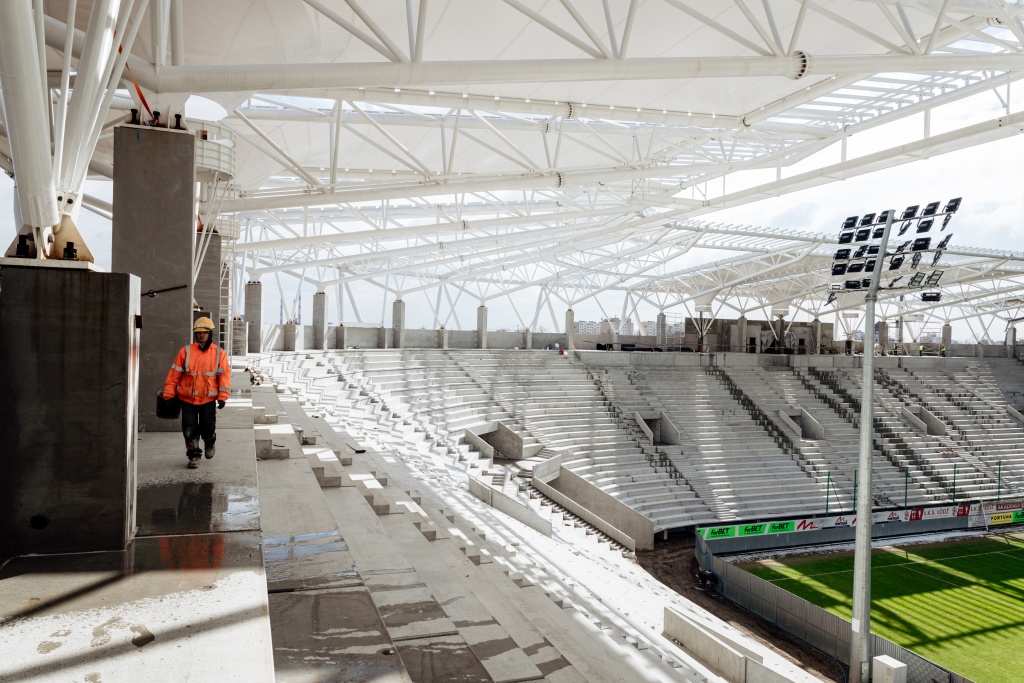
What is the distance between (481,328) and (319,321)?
10480 millimetres

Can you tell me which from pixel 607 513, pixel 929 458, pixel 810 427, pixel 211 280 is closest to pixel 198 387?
pixel 211 280

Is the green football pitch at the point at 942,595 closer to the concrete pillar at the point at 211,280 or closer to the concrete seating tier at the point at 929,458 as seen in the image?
the concrete seating tier at the point at 929,458

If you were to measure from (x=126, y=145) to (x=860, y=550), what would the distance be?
14281 millimetres

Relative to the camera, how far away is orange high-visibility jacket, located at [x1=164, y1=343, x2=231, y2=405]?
5727mm

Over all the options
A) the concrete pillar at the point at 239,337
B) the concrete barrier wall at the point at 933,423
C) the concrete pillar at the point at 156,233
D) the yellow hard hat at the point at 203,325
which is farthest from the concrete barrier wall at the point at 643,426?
the yellow hard hat at the point at 203,325

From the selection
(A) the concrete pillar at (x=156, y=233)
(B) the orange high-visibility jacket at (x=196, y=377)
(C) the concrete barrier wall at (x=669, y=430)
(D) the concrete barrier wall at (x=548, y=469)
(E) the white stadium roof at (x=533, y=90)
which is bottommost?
(D) the concrete barrier wall at (x=548, y=469)

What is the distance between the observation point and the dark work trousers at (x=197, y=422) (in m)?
5.65

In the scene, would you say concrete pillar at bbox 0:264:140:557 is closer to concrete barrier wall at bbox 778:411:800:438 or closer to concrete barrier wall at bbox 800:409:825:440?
concrete barrier wall at bbox 778:411:800:438

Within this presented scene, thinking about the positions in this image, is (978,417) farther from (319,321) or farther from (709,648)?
(319,321)

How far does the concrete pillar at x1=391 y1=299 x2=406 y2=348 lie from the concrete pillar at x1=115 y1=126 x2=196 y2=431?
27040 millimetres

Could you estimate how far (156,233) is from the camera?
8.15 metres

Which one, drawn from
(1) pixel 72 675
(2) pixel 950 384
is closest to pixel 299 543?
(1) pixel 72 675

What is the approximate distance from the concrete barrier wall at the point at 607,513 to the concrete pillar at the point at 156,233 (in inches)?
633

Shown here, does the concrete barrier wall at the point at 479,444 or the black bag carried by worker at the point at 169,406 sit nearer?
the black bag carried by worker at the point at 169,406
